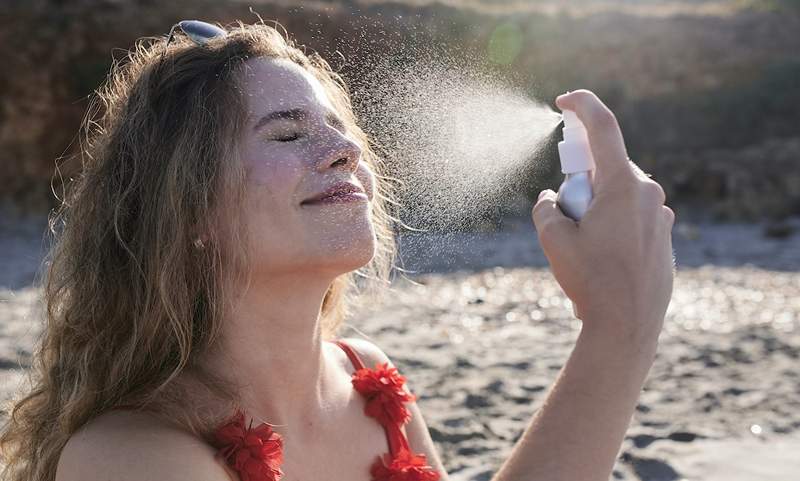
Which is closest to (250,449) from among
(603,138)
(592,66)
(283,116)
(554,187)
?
(283,116)

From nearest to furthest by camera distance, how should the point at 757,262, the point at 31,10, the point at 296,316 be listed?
the point at 296,316 → the point at 757,262 → the point at 31,10

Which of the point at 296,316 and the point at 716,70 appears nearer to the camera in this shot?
the point at 296,316

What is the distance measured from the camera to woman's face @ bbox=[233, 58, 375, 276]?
1.86m

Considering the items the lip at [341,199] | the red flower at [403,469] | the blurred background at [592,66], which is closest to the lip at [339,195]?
the lip at [341,199]

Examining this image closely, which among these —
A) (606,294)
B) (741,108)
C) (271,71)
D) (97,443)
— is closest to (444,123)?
(271,71)

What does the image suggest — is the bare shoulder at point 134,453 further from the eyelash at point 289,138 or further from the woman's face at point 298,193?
the eyelash at point 289,138

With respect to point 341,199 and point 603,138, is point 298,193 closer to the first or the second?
point 341,199

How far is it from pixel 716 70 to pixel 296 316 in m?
18.9

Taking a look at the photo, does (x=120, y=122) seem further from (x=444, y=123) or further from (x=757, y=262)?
(x=757, y=262)

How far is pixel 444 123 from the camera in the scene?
8.87 feet

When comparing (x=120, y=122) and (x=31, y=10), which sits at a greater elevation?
(x=120, y=122)

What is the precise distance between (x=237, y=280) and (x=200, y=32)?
0.60 metres

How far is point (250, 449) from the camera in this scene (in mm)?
1843

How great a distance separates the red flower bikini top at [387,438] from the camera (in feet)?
6.03
